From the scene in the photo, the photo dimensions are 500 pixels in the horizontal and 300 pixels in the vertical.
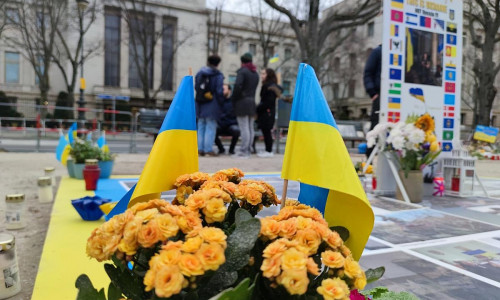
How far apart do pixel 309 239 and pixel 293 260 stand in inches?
4.9

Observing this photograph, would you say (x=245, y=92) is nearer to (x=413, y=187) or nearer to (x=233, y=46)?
(x=413, y=187)

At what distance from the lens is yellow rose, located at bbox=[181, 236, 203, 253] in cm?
94

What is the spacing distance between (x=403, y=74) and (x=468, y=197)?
5.54 ft

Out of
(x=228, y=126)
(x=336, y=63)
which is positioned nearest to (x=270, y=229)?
(x=228, y=126)

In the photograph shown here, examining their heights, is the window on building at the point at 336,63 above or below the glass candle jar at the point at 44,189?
above

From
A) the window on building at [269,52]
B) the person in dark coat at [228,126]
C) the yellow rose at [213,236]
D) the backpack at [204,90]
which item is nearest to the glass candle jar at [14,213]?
the yellow rose at [213,236]

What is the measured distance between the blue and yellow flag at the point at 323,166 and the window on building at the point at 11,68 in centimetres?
3716

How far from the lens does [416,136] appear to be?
4.16m

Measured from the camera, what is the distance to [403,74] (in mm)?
4844

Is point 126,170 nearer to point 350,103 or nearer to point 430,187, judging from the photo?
point 430,187

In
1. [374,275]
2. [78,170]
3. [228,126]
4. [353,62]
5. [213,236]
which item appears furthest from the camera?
[353,62]

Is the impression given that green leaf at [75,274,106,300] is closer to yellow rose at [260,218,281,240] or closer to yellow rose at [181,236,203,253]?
yellow rose at [181,236,203,253]

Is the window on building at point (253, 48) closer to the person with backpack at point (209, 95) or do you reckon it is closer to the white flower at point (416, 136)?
the person with backpack at point (209, 95)

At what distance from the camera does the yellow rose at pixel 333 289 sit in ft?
3.17
